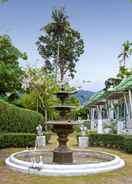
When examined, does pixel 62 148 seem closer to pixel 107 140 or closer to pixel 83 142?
pixel 107 140

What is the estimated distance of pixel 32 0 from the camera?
56.4 feet

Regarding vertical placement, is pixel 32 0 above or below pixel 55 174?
above

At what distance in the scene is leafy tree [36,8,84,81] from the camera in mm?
52219

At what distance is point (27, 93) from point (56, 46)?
1261cm

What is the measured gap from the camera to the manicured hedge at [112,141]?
1801 cm

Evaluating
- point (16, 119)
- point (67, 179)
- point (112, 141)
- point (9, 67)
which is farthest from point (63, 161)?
point (9, 67)

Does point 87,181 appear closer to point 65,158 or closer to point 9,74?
point 65,158

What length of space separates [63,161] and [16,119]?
9.99m

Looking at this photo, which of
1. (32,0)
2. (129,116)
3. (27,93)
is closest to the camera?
(32,0)

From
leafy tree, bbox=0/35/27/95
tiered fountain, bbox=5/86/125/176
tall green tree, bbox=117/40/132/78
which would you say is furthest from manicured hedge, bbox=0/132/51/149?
tall green tree, bbox=117/40/132/78

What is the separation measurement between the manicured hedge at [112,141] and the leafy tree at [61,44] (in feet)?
96.1

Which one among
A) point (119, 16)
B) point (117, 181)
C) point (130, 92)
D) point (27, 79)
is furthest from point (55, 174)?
point (27, 79)

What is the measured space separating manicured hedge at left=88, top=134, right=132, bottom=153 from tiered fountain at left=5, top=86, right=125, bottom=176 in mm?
2575

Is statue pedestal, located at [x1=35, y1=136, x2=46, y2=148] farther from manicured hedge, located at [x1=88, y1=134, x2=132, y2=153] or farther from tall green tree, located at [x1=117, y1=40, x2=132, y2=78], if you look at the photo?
tall green tree, located at [x1=117, y1=40, x2=132, y2=78]
